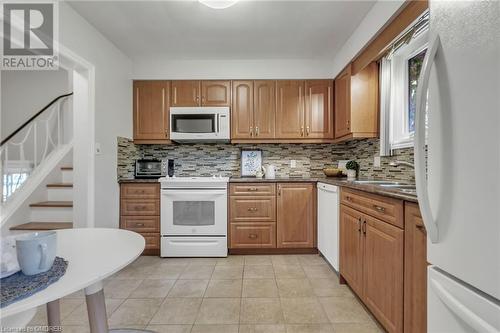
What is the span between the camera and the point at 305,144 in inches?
135

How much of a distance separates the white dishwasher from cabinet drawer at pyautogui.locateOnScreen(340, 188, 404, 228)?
0.26 metres

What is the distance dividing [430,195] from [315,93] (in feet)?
8.38

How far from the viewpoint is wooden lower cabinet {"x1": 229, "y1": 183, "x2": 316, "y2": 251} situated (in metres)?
2.90

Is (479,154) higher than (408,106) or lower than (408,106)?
lower

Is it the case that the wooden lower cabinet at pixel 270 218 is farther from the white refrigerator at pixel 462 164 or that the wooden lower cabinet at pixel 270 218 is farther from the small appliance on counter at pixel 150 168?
the white refrigerator at pixel 462 164

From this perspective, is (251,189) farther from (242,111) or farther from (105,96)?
(105,96)

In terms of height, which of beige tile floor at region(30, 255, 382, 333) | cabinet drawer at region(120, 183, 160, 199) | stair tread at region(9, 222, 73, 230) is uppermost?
cabinet drawer at region(120, 183, 160, 199)

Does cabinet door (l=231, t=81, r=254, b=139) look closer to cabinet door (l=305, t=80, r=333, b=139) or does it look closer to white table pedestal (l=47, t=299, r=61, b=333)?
cabinet door (l=305, t=80, r=333, b=139)

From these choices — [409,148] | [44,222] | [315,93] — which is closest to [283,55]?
[315,93]

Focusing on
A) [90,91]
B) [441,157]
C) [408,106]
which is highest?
[90,91]

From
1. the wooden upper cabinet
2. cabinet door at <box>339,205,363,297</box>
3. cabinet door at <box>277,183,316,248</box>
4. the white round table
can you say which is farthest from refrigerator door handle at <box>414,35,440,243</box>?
cabinet door at <box>277,183,316,248</box>

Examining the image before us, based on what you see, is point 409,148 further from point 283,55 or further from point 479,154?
point 283,55

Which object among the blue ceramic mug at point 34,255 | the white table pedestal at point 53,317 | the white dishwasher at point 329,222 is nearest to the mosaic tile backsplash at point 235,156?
the white dishwasher at point 329,222

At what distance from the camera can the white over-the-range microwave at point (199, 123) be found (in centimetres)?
302
